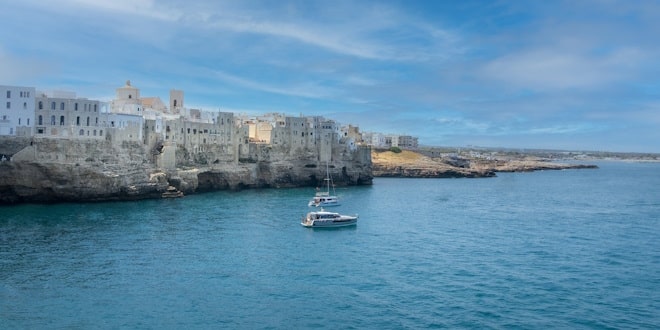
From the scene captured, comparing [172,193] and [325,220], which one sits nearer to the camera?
[325,220]

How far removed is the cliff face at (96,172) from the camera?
174 ft

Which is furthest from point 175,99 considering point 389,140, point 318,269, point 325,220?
point 389,140

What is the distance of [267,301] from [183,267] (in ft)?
26.5

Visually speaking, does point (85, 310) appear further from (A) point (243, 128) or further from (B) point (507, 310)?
(A) point (243, 128)

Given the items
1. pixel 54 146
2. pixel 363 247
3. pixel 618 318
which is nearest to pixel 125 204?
pixel 54 146

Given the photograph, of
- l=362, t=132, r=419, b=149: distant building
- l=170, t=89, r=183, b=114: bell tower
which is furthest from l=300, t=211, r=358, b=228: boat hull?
l=362, t=132, r=419, b=149: distant building

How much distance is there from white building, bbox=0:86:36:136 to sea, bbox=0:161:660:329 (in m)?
7.56

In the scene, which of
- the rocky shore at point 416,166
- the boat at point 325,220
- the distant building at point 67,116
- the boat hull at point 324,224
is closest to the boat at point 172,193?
the distant building at point 67,116

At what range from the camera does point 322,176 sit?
280 ft

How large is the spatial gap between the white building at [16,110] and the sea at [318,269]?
7563 mm

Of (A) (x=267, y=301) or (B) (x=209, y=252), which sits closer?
(A) (x=267, y=301)

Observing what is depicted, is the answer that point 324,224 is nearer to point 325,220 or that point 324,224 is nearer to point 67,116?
point 325,220

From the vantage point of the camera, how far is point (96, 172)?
5625cm

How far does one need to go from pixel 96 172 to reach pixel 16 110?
9360 mm
